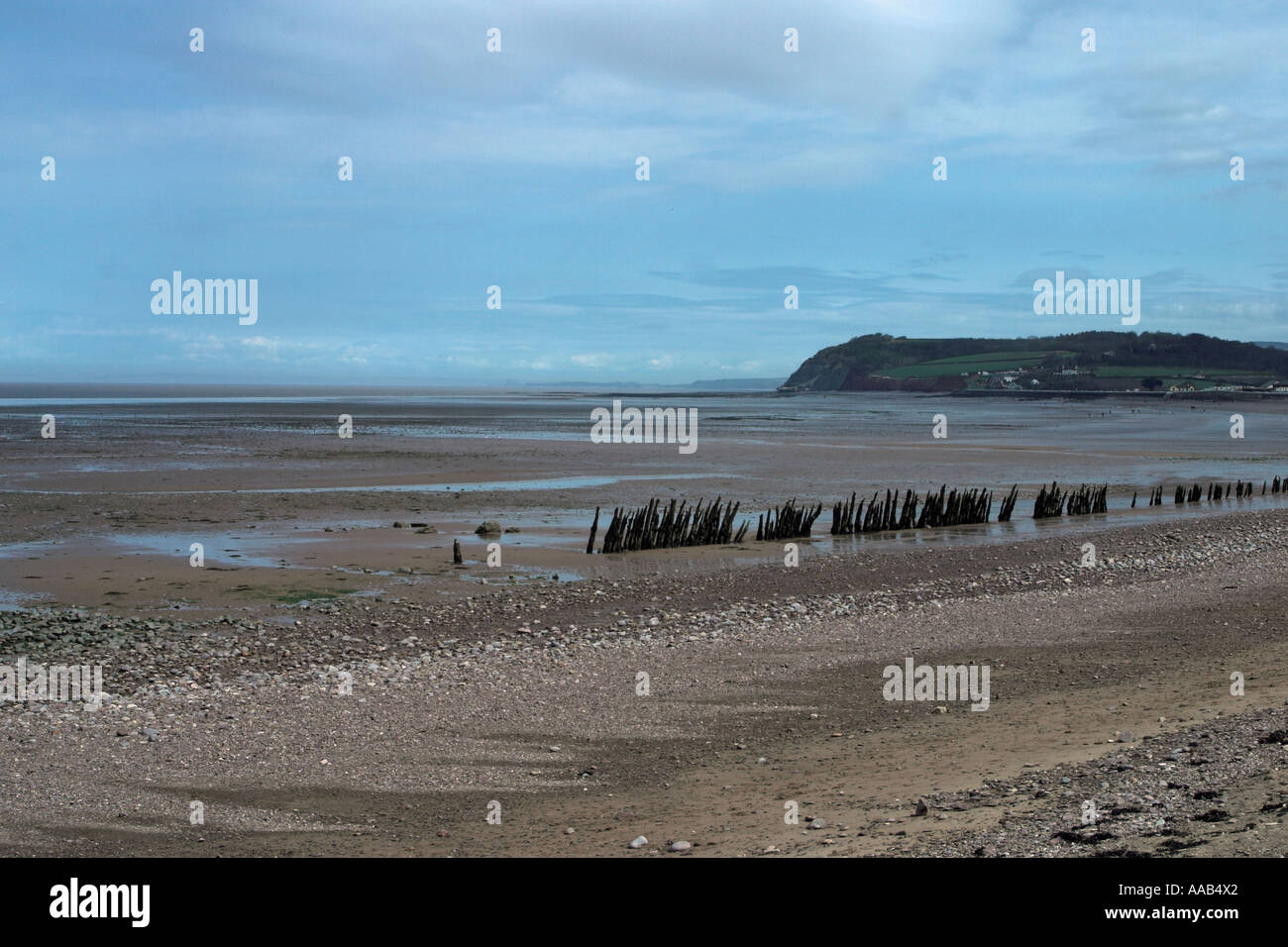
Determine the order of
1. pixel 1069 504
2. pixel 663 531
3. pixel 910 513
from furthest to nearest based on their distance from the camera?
1. pixel 1069 504
2. pixel 910 513
3. pixel 663 531

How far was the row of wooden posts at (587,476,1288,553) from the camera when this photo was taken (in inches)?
951

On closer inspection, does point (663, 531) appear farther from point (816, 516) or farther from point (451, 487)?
point (451, 487)

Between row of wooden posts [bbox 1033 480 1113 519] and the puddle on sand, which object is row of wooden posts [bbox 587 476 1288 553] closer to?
row of wooden posts [bbox 1033 480 1113 519]

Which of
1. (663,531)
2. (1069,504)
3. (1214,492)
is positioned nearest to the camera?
(663,531)

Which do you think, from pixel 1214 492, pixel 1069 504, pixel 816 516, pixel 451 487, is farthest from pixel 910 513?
pixel 451 487

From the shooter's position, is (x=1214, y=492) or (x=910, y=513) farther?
(x=1214, y=492)

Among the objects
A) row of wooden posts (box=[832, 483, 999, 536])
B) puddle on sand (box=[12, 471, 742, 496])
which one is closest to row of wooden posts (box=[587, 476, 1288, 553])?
row of wooden posts (box=[832, 483, 999, 536])

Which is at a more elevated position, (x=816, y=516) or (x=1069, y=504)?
(x=1069, y=504)

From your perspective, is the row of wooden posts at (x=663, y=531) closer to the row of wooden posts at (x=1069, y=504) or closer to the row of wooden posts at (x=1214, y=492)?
the row of wooden posts at (x=1069, y=504)

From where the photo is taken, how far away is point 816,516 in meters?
27.3

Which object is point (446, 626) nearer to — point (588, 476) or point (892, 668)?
point (892, 668)

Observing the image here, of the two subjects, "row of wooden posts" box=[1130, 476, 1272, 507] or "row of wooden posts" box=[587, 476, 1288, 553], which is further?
"row of wooden posts" box=[1130, 476, 1272, 507]

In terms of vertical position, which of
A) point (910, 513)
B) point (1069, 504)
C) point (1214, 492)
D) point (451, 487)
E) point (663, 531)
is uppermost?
point (451, 487)

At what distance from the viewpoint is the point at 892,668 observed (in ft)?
41.0
